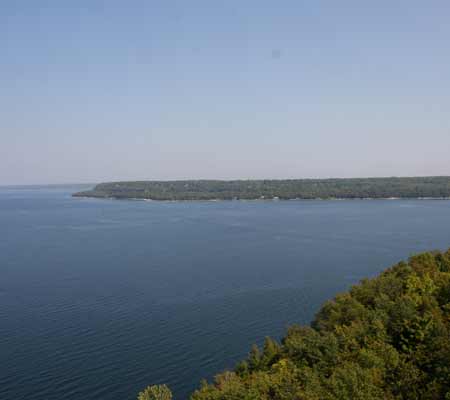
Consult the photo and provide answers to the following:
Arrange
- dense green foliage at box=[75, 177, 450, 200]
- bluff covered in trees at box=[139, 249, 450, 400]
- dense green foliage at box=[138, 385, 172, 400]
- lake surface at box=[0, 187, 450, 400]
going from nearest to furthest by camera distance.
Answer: bluff covered in trees at box=[139, 249, 450, 400] < dense green foliage at box=[138, 385, 172, 400] < lake surface at box=[0, 187, 450, 400] < dense green foliage at box=[75, 177, 450, 200]

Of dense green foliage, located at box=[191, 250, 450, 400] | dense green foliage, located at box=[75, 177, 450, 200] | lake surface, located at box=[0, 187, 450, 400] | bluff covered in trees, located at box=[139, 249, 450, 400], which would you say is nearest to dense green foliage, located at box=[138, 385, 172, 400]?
bluff covered in trees, located at box=[139, 249, 450, 400]

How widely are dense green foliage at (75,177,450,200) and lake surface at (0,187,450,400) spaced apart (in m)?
38.8

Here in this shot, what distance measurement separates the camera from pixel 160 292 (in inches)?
892

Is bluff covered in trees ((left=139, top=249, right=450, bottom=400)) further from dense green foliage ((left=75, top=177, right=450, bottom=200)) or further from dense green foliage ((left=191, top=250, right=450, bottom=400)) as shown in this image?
dense green foliage ((left=75, top=177, right=450, bottom=200))

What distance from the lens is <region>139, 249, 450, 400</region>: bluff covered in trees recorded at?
855 cm

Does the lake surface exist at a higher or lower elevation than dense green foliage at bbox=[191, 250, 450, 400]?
lower

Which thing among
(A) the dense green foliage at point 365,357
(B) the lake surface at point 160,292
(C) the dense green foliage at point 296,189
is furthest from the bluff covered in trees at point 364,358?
(C) the dense green foliage at point 296,189

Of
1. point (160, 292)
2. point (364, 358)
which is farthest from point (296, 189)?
point (364, 358)

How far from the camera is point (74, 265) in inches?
1152

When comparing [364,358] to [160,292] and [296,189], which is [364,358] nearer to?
[160,292]

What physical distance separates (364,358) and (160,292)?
14795mm

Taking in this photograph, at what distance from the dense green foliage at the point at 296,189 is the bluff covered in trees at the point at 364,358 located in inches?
2902

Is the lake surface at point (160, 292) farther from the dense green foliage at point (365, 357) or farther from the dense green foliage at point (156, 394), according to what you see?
the dense green foliage at point (365, 357)

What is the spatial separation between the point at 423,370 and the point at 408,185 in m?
86.8
